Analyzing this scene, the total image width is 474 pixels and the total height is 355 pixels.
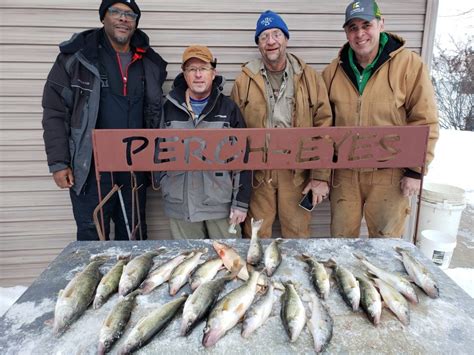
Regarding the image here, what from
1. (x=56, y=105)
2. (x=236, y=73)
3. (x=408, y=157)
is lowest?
(x=408, y=157)

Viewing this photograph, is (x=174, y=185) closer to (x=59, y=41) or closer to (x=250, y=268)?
(x=250, y=268)

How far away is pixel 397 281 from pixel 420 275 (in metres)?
0.16

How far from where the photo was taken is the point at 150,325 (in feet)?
5.24

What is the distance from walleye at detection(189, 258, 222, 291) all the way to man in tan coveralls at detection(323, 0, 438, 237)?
5.10 ft

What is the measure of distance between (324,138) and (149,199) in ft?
6.69

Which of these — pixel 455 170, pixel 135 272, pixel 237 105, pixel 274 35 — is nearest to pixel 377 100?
pixel 274 35

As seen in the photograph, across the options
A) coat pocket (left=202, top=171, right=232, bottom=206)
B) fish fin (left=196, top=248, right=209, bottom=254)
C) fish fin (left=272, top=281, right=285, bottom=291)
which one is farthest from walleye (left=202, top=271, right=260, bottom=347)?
coat pocket (left=202, top=171, right=232, bottom=206)

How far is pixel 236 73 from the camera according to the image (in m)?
3.49

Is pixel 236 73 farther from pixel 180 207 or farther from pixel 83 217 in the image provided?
pixel 83 217

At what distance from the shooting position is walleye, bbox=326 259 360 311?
5.84 ft

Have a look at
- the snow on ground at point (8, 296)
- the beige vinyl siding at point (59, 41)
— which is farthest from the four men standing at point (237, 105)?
the snow on ground at point (8, 296)

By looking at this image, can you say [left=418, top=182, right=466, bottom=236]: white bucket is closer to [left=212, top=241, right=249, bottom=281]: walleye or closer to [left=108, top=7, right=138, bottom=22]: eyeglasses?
[left=212, top=241, right=249, bottom=281]: walleye

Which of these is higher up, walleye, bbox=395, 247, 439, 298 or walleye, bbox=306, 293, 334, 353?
walleye, bbox=395, 247, 439, 298

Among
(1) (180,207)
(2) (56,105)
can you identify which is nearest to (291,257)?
(1) (180,207)
